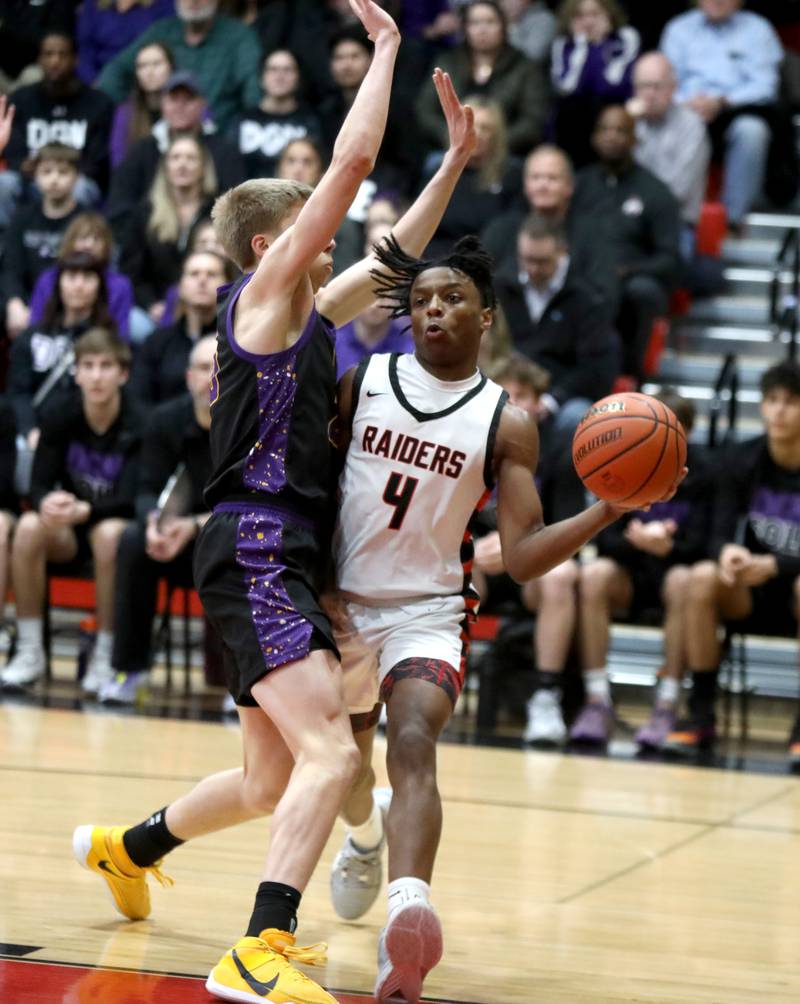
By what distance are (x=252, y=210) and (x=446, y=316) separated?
0.52 m

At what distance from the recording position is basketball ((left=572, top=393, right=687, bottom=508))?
A: 11.9ft

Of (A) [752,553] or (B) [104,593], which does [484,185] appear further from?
(B) [104,593]

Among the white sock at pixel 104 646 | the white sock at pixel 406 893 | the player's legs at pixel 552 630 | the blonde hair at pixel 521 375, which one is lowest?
the white sock at pixel 104 646

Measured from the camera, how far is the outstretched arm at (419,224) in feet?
14.1

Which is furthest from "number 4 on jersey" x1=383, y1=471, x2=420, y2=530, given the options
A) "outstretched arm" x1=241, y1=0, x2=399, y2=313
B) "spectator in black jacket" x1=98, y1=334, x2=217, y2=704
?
"spectator in black jacket" x1=98, y1=334, x2=217, y2=704

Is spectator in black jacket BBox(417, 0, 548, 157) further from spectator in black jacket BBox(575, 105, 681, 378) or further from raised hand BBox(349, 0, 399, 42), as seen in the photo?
raised hand BBox(349, 0, 399, 42)

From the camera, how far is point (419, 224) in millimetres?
4328

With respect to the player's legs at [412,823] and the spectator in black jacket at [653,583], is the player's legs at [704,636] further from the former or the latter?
the player's legs at [412,823]

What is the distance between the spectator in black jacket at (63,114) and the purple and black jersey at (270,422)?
27.5 feet

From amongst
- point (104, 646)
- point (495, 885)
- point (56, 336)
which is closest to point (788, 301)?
point (56, 336)

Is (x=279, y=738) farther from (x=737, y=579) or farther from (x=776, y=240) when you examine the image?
(x=776, y=240)

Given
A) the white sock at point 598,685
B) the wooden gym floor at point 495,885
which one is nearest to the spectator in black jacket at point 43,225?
the wooden gym floor at point 495,885

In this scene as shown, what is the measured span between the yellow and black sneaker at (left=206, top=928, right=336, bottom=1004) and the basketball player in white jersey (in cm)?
62

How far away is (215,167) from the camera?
10.6m
